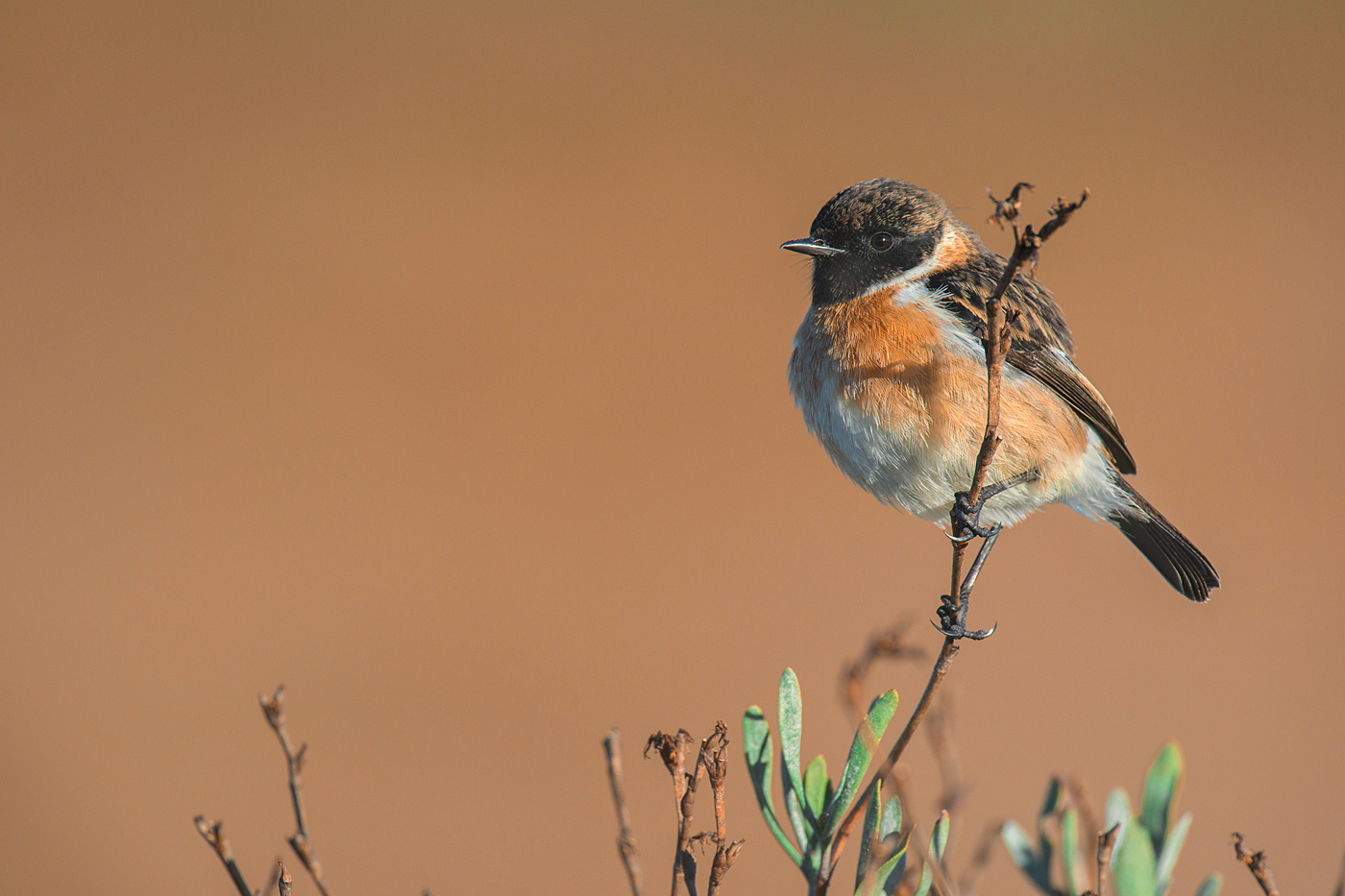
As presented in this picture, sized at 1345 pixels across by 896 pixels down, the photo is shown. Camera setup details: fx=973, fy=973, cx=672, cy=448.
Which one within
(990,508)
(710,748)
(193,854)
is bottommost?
(193,854)

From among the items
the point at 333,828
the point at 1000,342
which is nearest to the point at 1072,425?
the point at 1000,342

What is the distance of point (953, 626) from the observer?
7.79ft

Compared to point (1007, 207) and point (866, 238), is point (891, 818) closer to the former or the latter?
point (1007, 207)

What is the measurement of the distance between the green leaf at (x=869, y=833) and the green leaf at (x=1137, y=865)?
0.41m

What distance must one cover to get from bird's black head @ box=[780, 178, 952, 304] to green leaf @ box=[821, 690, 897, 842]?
2070mm

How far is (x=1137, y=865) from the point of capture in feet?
5.28

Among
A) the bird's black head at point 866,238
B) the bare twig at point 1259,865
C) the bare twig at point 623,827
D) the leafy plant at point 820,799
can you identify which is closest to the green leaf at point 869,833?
the leafy plant at point 820,799

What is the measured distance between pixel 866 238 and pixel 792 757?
231cm

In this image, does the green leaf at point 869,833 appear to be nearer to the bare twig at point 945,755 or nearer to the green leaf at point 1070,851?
the bare twig at point 945,755

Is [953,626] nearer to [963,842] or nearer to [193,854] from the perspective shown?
[963,842]

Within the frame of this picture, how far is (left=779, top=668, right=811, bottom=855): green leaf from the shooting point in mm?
1837

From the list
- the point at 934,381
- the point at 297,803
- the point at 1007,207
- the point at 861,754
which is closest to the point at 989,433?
the point at 1007,207

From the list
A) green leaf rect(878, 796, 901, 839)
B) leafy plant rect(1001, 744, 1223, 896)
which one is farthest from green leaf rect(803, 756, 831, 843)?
leafy plant rect(1001, 744, 1223, 896)

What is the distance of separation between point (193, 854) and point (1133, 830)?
650 centimetres
